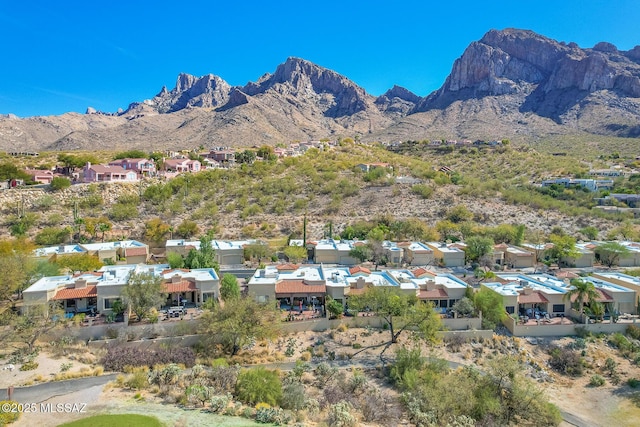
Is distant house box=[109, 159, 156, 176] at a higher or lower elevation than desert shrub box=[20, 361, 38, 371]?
higher

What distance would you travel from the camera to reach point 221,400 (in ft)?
45.9

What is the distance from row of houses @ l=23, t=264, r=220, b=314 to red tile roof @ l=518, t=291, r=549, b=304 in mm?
17999

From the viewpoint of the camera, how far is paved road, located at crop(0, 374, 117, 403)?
14812 mm

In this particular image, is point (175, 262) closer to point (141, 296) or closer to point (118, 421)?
point (141, 296)

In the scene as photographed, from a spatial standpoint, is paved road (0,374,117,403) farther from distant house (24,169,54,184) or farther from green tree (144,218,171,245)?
distant house (24,169,54,184)

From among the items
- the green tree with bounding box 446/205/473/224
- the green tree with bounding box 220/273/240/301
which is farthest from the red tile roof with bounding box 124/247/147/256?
the green tree with bounding box 446/205/473/224

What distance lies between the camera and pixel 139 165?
5844 cm

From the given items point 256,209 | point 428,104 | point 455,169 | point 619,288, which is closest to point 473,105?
point 428,104

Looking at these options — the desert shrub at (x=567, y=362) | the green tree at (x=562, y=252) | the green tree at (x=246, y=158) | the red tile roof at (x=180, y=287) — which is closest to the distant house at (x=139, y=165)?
the green tree at (x=246, y=158)

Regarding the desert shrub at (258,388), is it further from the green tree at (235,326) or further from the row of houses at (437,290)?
the row of houses at (437,290)

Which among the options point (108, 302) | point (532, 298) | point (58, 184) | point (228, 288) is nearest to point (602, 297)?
point (532, 298)

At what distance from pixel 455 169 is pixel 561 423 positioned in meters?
62.6

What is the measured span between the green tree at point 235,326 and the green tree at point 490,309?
11.4m

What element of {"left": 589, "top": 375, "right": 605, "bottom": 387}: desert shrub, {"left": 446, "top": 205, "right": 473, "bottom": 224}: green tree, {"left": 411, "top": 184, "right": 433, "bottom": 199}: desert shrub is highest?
{"left": 411, "top": 184, "right": 433, "bottom": 199}: desert shrub
